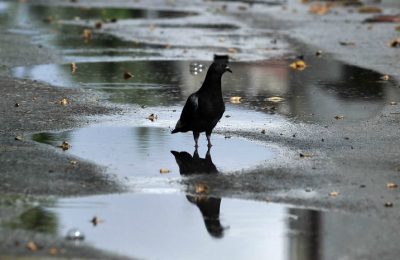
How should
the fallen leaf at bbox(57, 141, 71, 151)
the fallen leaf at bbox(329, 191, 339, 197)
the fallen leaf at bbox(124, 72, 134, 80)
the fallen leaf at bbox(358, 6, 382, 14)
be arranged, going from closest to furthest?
1. the fallen leaf at bbox(329, 191, 339, 197)
2. the fallen leaf at bbox(57, 141, 71, 151)
3. the fallen leaf at bbox(124, 72, 134, 80)
4. the fallen leaf at bbox(358, 6, 382, 14)

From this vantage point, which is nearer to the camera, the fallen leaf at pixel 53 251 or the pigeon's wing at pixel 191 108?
the fallen leaf at pixel 53 251

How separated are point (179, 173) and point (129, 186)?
1.98ft

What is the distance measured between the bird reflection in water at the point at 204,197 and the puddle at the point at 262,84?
2295 millimetres

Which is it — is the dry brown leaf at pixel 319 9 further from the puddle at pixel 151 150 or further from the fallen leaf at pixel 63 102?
the puddle at pixel 151 150

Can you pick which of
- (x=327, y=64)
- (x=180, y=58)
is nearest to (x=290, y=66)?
(x=327, y=64)

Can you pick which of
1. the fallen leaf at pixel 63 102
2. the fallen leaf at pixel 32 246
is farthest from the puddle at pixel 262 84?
the fallen leaf at pixel 32 246

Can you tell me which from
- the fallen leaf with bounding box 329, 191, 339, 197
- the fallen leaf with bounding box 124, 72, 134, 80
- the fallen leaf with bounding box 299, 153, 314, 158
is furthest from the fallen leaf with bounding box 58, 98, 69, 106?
the fallen leaf with bounding box 329, 191, 339, 197

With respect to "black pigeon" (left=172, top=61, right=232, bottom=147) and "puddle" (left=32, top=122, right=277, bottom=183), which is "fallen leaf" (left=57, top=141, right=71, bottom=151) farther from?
"black pigeon" (left=172, top=61, right=232, bottom=147)

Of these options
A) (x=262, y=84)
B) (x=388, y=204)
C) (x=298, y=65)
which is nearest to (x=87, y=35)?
(x=298, y=65)

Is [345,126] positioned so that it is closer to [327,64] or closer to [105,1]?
[327,64]

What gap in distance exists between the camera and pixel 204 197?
25.4 ft

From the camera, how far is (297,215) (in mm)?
7258

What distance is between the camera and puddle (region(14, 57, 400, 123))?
12.0 meters

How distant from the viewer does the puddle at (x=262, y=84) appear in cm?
1197
